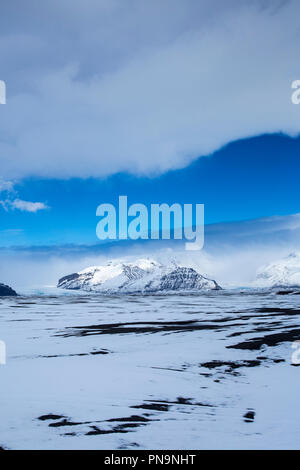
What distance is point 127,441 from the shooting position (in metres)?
6.36

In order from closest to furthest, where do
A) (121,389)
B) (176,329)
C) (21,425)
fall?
(21,425) < (121,389) < (176,329)

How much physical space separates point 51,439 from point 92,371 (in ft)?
16.1

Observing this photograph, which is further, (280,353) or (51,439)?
(280,353)

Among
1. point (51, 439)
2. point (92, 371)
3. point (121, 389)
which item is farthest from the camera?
point (92, 371)

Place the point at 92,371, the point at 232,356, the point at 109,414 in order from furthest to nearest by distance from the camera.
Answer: the point at 232,356 < the point at 92,371 < the point at 109,414

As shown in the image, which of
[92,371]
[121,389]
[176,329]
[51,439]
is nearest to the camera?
[51,439]

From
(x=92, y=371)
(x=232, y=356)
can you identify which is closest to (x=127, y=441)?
(x=92, y=371)

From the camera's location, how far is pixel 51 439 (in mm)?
6355

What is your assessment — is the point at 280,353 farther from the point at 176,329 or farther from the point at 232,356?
the point at 176,329
